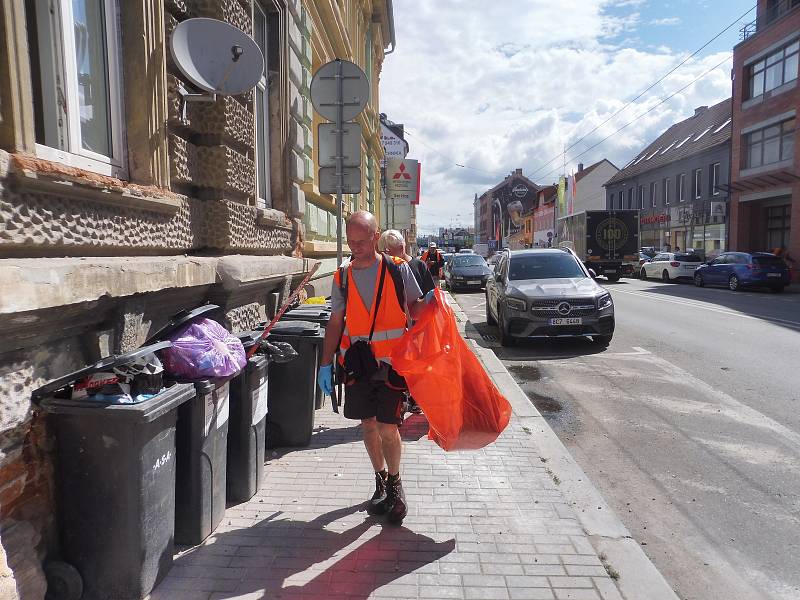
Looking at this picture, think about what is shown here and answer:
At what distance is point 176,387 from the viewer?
9.11ft

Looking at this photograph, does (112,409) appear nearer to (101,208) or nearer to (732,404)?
(101,208)

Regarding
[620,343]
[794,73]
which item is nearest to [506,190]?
[794,73]

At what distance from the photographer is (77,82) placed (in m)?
3.29

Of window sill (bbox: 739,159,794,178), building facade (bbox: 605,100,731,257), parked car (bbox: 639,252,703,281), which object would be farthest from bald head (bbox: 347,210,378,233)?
building facade (bbox: 605,100,731,257)

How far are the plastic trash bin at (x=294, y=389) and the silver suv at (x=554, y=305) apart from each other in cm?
541

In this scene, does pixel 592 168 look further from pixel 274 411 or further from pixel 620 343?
pixel 274 411

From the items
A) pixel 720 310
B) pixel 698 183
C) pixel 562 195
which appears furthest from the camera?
pixel 562 195

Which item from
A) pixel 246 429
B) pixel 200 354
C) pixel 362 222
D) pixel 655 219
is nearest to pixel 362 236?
pixel 362 222

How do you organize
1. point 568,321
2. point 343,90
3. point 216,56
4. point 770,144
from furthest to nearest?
point 770,144
point 568,321
point 343,90
point 216,56

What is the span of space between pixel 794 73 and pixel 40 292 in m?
32.3

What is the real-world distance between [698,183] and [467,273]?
21.7 metres

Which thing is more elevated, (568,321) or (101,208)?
(101,208)

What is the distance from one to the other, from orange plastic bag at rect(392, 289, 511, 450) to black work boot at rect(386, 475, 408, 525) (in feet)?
1.27

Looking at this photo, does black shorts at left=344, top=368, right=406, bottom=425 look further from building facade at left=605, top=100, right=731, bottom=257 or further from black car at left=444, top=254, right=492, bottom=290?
building facade at left=605, top=100, right=731, bottom=257
